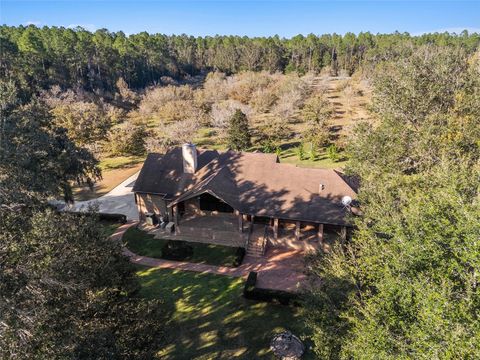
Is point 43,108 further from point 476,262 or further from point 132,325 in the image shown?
point 476,262

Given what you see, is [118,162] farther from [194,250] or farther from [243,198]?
[243,198]

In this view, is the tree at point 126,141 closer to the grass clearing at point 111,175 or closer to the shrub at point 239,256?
the grass clearing at point 111,175

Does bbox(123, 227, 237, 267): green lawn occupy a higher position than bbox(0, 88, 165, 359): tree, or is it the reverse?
bbox(0, 88, 165, 359): tree

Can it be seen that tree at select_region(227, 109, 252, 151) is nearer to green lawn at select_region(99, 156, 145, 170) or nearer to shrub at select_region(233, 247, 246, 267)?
green lawn at select_region(99, 156, 145, 170)

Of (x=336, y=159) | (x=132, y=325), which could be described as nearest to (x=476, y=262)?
(x=132, y=325)

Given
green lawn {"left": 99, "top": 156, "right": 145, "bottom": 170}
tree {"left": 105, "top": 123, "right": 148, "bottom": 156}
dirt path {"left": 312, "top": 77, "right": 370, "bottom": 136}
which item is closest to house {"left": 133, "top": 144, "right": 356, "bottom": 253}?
green lawn {"left": 99, "top": 156, "right": 145, "bottom": 170}
